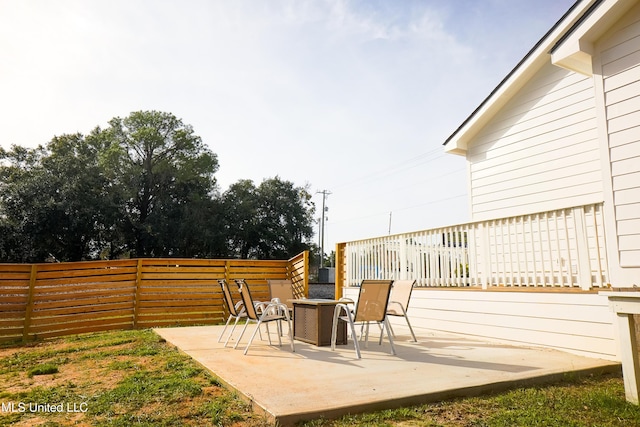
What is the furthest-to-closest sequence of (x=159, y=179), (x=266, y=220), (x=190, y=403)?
(x=266, y=220)
(x=159, y=179)
(x=190, y=403)

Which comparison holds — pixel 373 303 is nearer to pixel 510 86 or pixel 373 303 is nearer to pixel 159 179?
pixel 510 86

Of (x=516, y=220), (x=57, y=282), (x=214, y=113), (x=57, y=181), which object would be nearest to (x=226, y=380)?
(x=516, y=220)

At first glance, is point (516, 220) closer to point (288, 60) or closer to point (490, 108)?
point (490, 108)

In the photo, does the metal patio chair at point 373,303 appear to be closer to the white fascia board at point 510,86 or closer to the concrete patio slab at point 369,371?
the concrete patio slab at point 369,371

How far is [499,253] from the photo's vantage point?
7.62 metres

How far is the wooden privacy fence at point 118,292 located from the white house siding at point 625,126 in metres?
6.67

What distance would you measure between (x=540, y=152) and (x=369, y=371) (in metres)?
6.08

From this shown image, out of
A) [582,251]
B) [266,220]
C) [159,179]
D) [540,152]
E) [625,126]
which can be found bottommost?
[582,251]

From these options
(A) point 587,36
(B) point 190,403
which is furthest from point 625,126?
(B) point 190,403

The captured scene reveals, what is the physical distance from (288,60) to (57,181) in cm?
1977

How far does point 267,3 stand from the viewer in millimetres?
7641

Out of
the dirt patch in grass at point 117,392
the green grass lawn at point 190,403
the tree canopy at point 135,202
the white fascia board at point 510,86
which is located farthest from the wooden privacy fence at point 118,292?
the tree canopy at point 135,202

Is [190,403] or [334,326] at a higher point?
[334,326]

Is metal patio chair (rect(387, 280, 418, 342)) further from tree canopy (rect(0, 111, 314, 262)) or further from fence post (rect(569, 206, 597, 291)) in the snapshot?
tree canopy (rect(0, 111, 314, 262))
